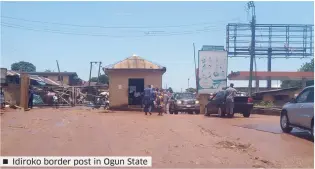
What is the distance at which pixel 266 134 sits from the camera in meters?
11.3

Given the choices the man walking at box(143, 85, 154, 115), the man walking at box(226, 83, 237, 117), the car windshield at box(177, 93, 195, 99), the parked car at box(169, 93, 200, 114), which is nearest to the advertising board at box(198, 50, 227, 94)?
the car windshield at box(177, 93, 195, 99)

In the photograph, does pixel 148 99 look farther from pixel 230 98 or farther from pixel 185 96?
pixel 185 96

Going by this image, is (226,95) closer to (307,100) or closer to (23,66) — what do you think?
(307,100)

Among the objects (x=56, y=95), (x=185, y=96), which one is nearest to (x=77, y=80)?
(x=56, y=95)

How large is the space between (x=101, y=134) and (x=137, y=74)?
46.1ft

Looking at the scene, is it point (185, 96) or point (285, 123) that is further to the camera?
point (185, 96)

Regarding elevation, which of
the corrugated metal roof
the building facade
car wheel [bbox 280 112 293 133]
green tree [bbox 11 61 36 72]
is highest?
green tree [bbox 11 61 36 72]
